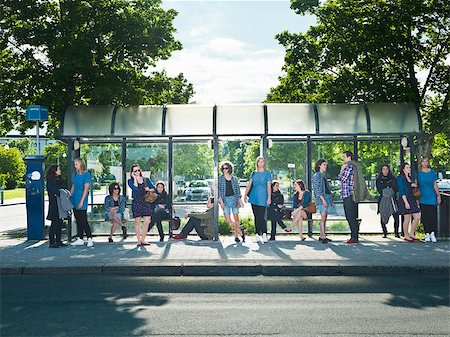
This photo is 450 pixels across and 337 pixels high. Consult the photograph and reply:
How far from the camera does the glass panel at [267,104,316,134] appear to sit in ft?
45.3

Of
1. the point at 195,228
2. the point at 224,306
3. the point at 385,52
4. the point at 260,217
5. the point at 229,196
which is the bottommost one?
the point at 224,306

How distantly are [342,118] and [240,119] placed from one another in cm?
250

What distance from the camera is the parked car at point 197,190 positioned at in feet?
46.2

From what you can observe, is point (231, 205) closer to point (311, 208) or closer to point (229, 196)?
point (229, 196)

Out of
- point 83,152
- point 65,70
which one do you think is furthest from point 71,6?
point 83,152

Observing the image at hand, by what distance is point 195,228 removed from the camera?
43.1ft

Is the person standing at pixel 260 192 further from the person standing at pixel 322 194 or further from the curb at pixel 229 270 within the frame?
the curb at pixel 229 270

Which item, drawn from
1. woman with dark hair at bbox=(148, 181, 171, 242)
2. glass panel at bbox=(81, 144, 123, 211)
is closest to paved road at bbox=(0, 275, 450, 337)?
woman with dark hair at bbox=(148, 181, 171, 242)

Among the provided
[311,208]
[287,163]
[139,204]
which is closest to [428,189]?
[311,208]

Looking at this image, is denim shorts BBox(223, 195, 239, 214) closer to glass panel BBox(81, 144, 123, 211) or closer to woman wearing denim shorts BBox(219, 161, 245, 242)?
woman wearing denim shorts BBox(219, 161, 245, 242)

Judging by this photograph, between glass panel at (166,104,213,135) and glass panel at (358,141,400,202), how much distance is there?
3.94 meters

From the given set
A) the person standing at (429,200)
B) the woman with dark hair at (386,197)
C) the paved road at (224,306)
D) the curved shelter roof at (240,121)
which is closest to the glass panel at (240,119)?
the curved shelter roof at (240,121)

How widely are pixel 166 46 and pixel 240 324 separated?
11.7m

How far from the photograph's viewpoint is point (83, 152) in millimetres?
14297
